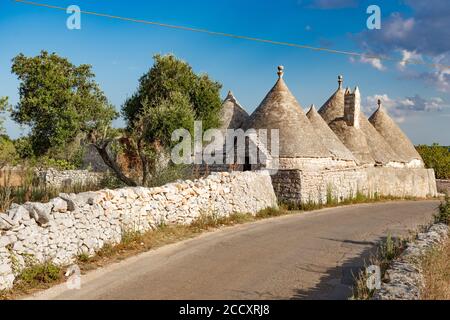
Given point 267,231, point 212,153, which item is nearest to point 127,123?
point 212,153

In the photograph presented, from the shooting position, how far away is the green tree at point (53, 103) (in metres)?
17.5

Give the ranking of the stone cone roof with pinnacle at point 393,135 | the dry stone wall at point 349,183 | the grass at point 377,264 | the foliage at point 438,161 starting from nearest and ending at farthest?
the grass at point 377,264 → the dry stone wall at point 349,183 → the stone cone roof with pinnacle at point 393,135 → the foliage at point 438,161

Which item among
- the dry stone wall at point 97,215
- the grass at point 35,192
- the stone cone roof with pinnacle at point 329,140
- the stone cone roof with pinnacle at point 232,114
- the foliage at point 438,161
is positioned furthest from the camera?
the foliage at point 438,161

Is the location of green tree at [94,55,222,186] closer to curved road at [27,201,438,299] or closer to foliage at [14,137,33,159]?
foliage at [14,137,33,159]

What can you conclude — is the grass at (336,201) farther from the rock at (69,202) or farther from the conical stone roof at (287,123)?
the rock at (69,202)

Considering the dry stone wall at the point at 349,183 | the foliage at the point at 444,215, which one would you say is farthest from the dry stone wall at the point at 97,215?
the foliage at the point at 444,215

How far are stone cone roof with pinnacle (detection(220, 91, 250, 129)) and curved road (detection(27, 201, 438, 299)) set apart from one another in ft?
46.4

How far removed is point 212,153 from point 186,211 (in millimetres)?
11263

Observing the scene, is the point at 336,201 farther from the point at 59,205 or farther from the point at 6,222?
the point at 6,222

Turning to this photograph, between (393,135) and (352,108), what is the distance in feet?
22.7

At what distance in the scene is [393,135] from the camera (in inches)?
1396

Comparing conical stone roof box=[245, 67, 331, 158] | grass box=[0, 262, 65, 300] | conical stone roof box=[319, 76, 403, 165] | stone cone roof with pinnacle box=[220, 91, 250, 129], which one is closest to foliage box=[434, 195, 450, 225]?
conical stone roof box=[245, 67, 331, 158]

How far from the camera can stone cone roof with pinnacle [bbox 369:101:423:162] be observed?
34312 millimetres

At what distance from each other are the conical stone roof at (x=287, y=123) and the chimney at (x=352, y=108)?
24.2ft
